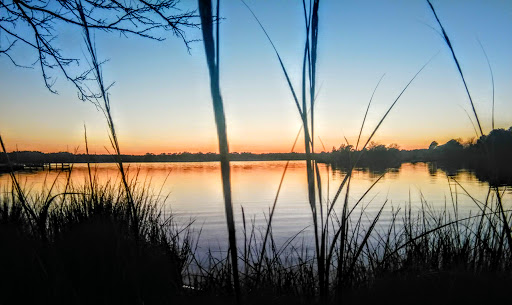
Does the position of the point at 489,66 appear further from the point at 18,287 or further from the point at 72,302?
the point at 18,287

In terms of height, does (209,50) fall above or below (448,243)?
above

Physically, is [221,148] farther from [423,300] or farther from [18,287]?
[18,287]

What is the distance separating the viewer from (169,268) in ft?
7.22

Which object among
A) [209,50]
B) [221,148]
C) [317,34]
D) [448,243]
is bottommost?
[448,243]

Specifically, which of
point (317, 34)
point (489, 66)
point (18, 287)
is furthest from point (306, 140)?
point (18, 287)

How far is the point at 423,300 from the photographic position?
117cm

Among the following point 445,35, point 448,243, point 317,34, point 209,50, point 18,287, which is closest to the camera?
point 209,50

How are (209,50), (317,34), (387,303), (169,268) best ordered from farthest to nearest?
(169,268) < (387,303) < (317,34) < (209,50)

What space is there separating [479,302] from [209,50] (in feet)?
4.04

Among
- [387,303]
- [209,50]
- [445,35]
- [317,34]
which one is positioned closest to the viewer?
[209,50]

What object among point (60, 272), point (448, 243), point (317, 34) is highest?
point (317, 34)

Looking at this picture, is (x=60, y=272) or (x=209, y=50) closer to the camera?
(x=209, y=50)

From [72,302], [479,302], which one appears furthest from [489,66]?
[72,302]

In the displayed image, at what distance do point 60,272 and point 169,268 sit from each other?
1.05m
